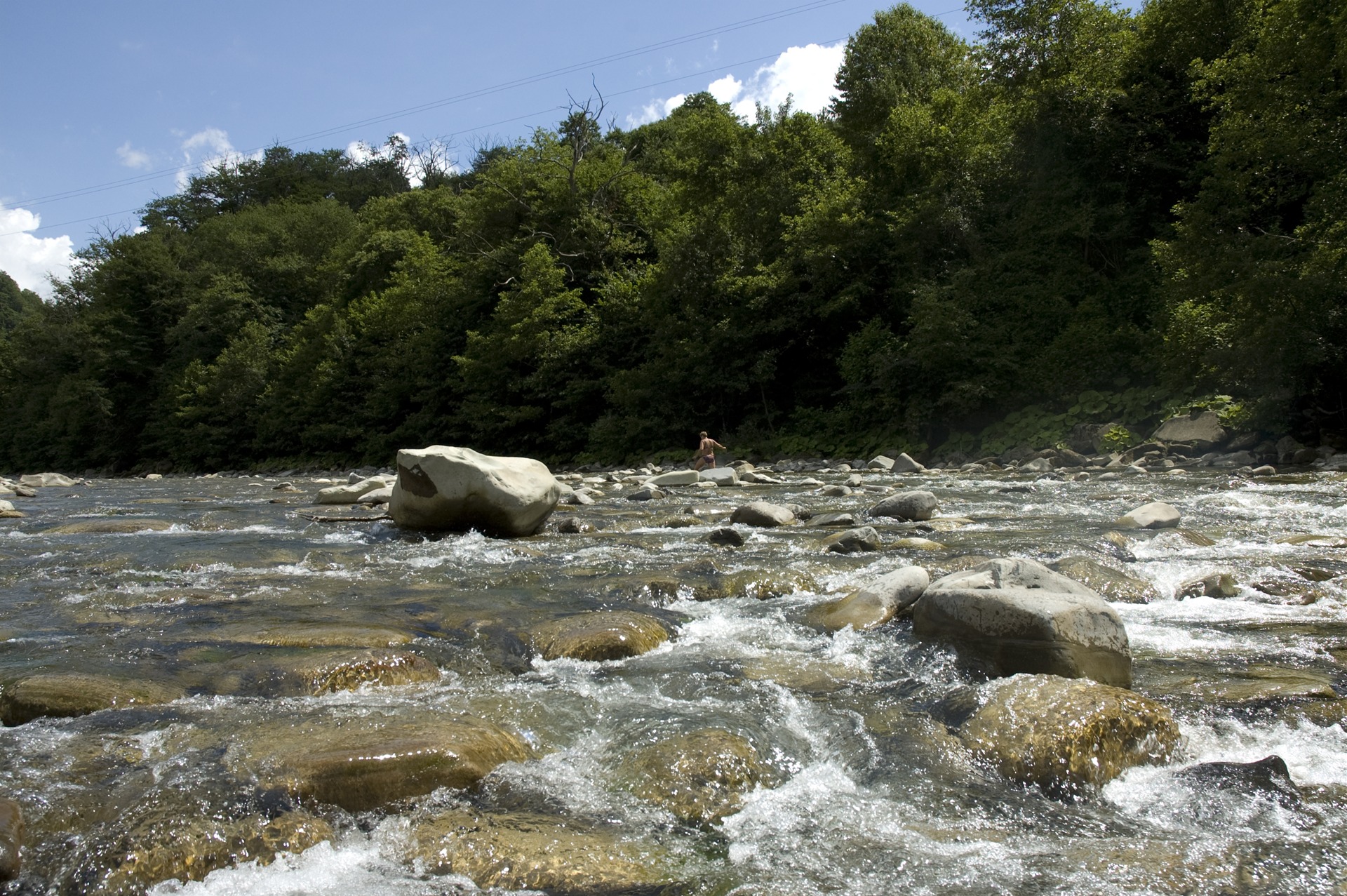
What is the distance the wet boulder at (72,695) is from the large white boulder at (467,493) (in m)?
4.76

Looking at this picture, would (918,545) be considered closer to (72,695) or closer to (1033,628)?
(1033,628)

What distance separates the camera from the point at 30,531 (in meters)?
10.3

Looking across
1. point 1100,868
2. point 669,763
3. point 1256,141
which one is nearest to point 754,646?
point 669,763

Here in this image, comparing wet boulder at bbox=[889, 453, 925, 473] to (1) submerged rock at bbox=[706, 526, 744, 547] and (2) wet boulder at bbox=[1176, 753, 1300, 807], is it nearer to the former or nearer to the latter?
(1) submerged rock at bbox=[706, 526, 744, 547]

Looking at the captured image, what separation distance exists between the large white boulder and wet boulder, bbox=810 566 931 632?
4306 millimetres

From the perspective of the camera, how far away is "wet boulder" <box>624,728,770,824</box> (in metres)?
3.02

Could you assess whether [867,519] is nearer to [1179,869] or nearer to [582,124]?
[1179,869]

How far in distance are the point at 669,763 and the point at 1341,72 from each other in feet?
51.4

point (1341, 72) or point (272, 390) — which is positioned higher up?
point (1341, 72)

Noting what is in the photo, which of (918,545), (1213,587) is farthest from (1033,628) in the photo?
(918,545)

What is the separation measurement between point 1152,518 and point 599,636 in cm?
604

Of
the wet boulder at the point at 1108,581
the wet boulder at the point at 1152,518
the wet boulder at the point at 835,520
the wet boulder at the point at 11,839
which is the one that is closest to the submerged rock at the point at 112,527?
the wet boulder at the point at 835,520

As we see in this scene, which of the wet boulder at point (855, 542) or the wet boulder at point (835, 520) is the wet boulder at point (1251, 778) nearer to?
the wet boulder at point (855, 542)

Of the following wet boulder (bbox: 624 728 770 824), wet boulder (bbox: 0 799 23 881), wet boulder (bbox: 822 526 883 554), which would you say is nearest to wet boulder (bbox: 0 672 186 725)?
wet boulder (bbox: 0 799 23 881)
